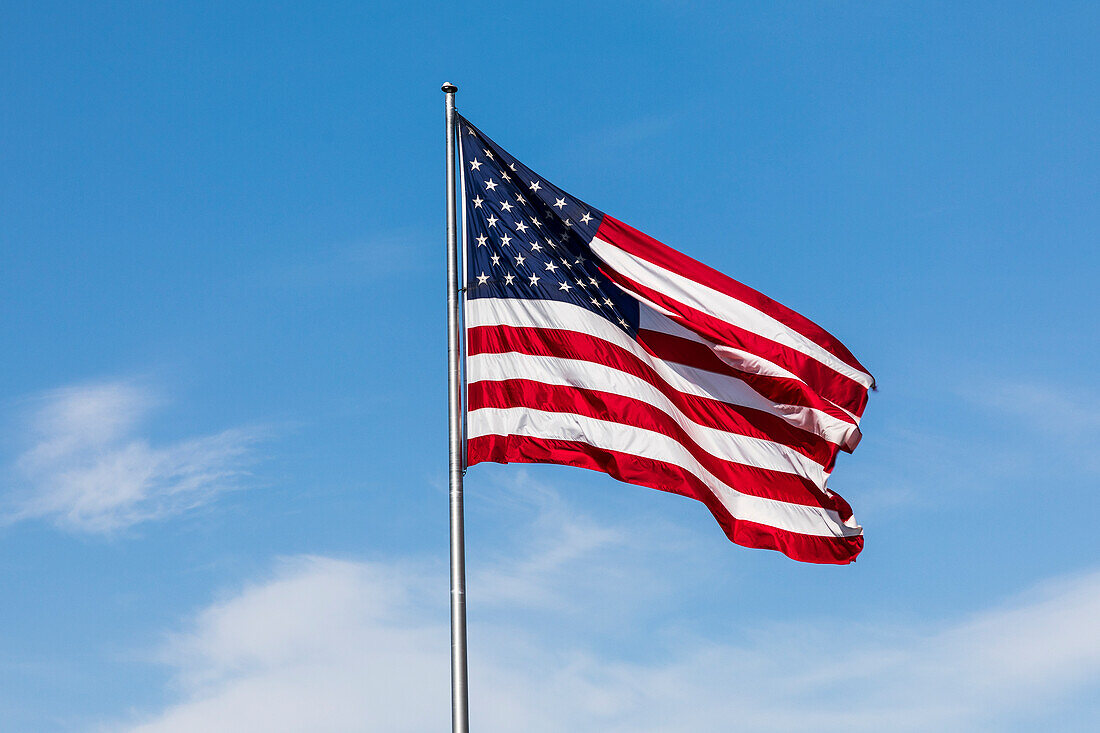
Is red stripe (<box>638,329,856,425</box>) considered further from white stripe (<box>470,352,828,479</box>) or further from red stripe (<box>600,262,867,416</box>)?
white stripe (<box>470,352,828,479</box>)

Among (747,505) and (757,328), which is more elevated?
(757,328)

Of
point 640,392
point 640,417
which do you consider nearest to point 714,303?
point 640,392

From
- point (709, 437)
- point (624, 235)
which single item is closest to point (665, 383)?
point (709, 437)

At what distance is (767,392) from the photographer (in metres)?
20.5

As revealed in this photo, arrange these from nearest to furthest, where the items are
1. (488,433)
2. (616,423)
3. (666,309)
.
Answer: (488,433) < (616,423) < (666,309)

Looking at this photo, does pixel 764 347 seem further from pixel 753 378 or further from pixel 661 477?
pixel 661 477

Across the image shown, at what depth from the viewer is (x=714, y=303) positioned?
20375mm

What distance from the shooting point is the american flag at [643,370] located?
1847cm

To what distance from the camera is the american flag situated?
60.6ft

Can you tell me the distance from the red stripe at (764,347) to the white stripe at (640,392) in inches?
43.8

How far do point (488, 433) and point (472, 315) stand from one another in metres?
1.74

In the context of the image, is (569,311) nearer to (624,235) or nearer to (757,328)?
(624,235)

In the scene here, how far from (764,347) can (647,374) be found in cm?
203

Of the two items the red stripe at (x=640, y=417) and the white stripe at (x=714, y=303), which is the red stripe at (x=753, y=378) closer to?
the white stripe at (x=714, y=303)
